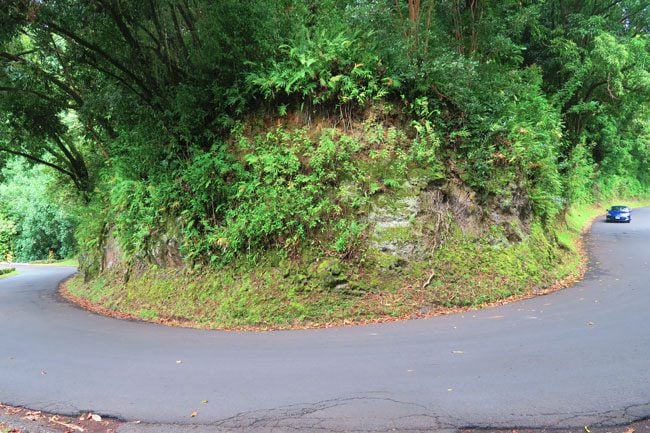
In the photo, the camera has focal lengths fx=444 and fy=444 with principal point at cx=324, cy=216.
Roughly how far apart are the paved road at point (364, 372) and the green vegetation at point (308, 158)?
4.97ft

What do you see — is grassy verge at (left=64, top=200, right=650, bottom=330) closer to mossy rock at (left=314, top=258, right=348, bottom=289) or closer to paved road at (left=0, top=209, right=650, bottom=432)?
mossy rock at (left=314, top=258, right=348, bottom=289)

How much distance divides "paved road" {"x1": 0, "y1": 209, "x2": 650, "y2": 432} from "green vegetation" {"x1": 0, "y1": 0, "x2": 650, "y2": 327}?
1.52 meters

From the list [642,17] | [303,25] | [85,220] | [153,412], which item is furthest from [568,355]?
[642,17]

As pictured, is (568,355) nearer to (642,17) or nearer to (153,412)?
(153,412)

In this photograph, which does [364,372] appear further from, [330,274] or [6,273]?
[6,273]

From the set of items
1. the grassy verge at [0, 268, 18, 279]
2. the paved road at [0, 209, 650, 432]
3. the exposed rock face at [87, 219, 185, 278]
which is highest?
the exposed rock face at [87, 219, 185, 278]

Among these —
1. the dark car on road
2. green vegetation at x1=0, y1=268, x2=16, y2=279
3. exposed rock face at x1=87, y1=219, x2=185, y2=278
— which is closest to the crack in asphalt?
exposed rock face at x1=87, y1=219, x2=185, y2=278

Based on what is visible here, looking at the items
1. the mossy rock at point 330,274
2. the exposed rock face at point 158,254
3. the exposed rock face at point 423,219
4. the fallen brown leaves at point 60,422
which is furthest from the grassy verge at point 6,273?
the fallen brown leaves at point 60,422

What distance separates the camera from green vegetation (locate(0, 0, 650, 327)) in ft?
32.6

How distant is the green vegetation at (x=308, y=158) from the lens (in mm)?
9930

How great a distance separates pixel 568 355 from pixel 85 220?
16.4m

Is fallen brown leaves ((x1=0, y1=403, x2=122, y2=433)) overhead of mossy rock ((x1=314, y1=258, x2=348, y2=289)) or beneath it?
beneath

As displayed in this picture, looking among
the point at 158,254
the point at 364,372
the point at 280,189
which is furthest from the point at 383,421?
the point at 158,254

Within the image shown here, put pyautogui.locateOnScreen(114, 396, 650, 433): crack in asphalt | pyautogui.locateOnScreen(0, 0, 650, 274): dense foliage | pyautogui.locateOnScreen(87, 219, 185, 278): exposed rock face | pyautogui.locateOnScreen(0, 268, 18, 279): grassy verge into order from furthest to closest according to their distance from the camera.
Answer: pyautogui.locateOnScreen(0, 268, 18, 279): grassy verge, pyautogui.locateOnScreen(87, 219, 185, 278): exposed rock face, pyautogui.locateOnScreen(0, 0, 650, 274): dense foliage, pyautogui.locateOnScreen(114, 396, 650, 433): crack in asphalt
